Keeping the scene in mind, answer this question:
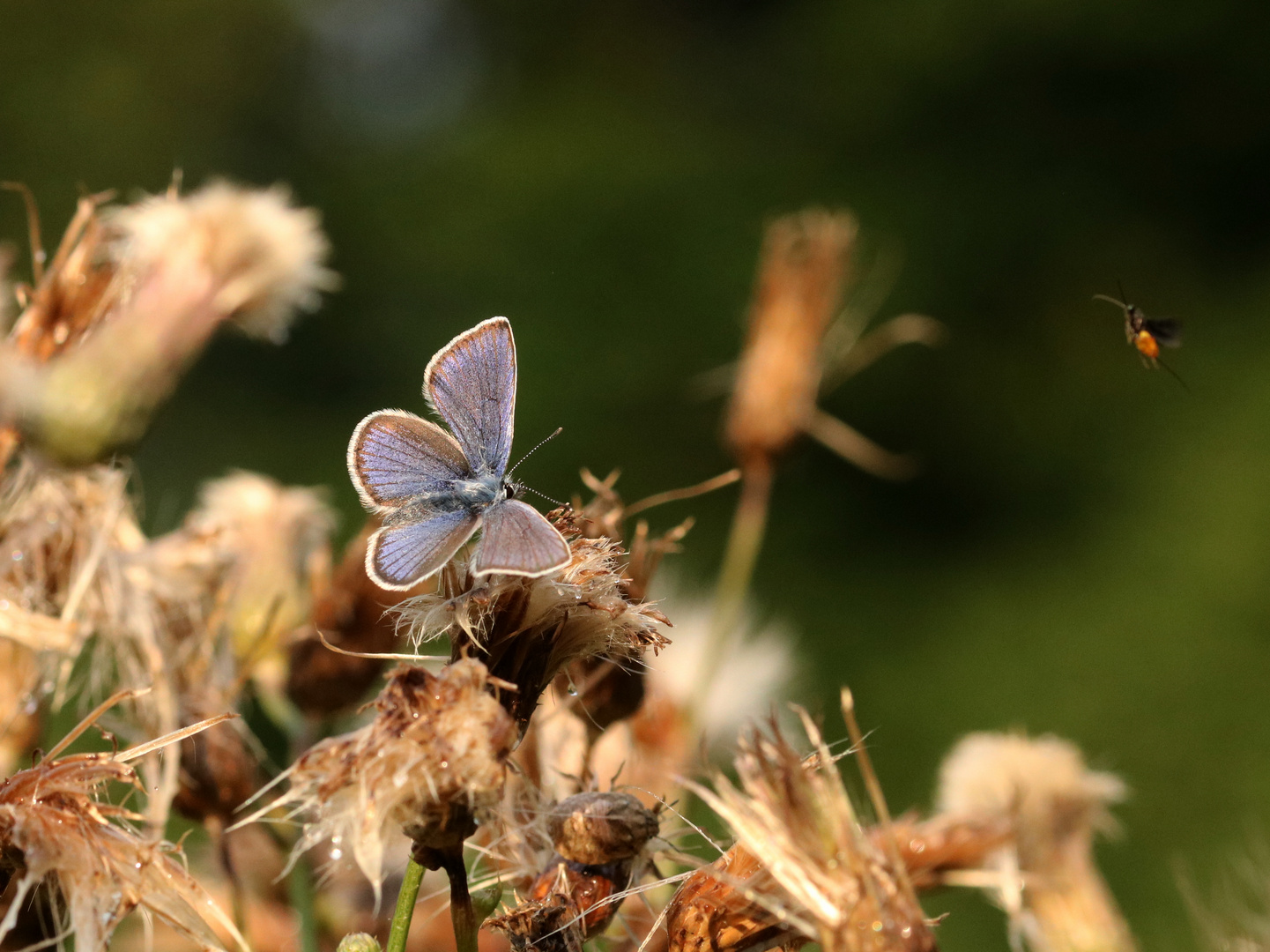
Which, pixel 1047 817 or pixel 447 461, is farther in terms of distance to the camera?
pixel 1047 817

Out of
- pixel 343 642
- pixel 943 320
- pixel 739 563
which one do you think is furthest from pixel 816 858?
pixel 943 320

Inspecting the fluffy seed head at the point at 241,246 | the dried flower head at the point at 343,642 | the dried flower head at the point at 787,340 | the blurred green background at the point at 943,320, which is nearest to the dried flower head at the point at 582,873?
the dried flower head at the point at 343,642

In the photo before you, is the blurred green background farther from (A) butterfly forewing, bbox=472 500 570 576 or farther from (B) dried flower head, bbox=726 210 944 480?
(A) butterfly forewing, bbox=472 500 570 576

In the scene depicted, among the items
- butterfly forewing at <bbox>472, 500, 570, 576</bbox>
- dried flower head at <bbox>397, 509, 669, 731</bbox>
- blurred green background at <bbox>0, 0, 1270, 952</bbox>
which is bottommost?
dried flower head at <bbox>397, 509, 669, 731</bbox>

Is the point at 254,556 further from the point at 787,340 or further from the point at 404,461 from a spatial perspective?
the point at 787,340

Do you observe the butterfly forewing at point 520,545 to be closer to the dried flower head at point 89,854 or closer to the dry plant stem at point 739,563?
the dried flower head at point 89,854

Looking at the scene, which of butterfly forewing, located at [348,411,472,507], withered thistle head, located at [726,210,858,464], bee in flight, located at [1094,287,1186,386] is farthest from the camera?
withered thistle head, located at [726,210,858,464]

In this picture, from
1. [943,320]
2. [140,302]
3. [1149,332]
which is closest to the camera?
[140,302]

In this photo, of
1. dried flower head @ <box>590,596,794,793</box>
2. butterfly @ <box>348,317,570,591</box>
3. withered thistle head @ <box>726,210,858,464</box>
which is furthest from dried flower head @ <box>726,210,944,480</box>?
butterfly @ <box>348,317,570,591</box>
